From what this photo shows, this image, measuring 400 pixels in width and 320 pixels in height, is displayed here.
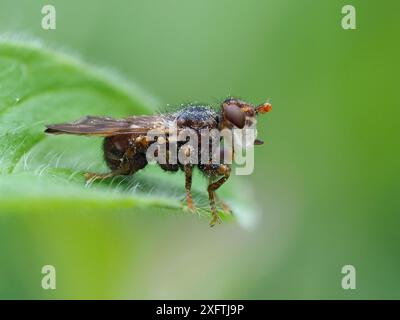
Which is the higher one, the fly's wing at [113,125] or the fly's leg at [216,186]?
the fly's wing at [113,125]

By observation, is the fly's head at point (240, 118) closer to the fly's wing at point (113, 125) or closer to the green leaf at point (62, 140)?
the fly's wing at point (113, 125)

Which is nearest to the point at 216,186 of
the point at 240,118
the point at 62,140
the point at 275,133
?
the point at 240,118

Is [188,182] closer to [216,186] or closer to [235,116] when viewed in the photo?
[216,186]

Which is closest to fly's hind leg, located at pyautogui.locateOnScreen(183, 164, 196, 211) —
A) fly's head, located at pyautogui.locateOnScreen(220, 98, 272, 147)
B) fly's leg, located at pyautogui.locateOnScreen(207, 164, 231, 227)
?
fly's leg, located at pyautogui.locateOnScreen(207, 164, 231, 227)

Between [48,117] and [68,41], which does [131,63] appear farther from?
[48,117]

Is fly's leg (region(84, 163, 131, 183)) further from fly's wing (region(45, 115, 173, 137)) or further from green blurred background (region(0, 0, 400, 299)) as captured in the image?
green blurred background (region(0, 0, 400, 299))

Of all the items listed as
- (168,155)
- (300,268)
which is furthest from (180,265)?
(168,155)

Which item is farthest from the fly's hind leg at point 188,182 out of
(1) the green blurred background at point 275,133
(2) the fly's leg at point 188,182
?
(1) the green blurred background at point 275,133
